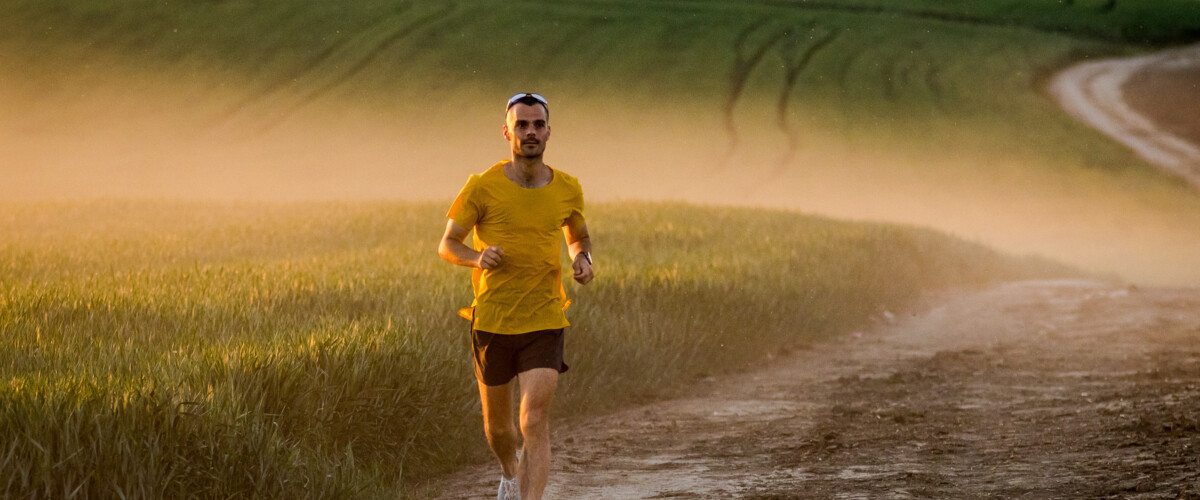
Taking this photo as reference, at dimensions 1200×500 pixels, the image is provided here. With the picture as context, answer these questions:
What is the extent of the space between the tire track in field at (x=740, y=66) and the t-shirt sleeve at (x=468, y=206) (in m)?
44.2

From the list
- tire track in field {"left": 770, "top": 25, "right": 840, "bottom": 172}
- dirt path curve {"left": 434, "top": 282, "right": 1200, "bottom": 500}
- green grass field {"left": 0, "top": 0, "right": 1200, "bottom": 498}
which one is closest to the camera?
green grass field {"left": 0, "top": 0, "right": 1200, "bottom": 498}

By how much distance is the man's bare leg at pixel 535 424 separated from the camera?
20.1ft

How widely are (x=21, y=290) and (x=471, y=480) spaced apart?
160 inches

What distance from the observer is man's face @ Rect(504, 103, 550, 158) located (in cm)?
600

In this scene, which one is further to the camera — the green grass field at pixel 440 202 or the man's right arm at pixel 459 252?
the green grass field at pixel 440 202

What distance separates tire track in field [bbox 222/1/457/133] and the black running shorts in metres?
50.1

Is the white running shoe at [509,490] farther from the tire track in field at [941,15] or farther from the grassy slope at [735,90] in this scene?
the tire track in field at [941,15]

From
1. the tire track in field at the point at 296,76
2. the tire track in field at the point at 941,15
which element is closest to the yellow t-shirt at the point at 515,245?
the tire track in field at the point at 296,76

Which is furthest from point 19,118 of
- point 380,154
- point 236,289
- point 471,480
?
point 471,480

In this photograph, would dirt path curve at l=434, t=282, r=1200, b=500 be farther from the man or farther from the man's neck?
the man's neck

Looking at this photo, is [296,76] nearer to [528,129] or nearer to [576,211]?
[576,211]

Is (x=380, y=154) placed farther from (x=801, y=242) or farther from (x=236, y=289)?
(x=236, y=289)

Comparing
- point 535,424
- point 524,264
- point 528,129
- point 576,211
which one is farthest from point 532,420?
point 528,129

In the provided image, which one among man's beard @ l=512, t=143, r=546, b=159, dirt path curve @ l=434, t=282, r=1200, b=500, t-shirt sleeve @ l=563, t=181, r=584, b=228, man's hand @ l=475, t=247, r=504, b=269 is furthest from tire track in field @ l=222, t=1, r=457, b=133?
man's hand @ l=475, t=247, r=504, b=269
